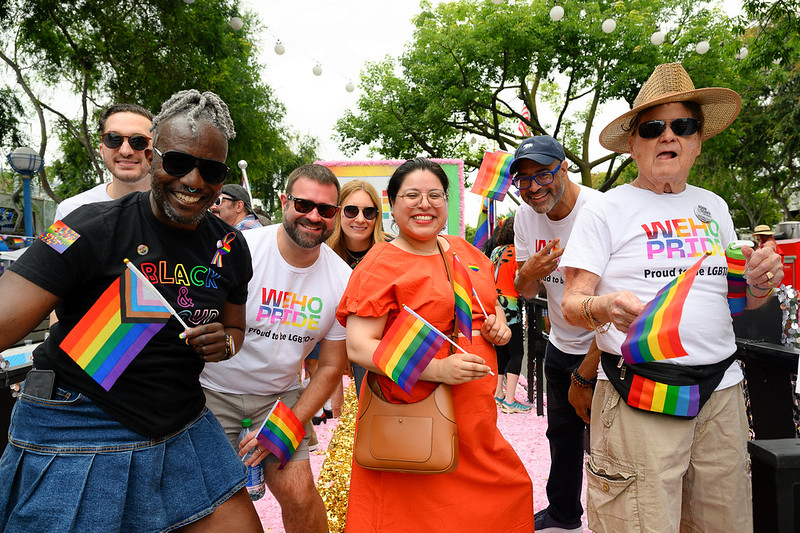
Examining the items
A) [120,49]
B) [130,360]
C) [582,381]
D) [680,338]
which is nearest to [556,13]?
[120,49]

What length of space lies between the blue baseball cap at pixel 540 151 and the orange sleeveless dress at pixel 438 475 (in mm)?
1061

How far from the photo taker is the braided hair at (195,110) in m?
1.88

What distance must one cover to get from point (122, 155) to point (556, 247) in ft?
8.49

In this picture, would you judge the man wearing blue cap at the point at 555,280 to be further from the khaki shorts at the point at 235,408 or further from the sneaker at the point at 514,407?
the sneaker at the point at 514,407

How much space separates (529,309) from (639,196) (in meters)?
4.08

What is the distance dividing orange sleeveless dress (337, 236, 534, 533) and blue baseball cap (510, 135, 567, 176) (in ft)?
3.48

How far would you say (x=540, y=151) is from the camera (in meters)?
2.99

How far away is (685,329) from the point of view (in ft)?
6.67

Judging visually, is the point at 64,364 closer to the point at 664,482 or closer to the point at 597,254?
the point at 597,254

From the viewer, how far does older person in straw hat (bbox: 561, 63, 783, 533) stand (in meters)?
2.00

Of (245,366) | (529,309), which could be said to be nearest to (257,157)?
(529,309)

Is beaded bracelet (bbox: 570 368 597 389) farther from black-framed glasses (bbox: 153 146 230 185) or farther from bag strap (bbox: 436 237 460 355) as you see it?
black-framed glasses (bbox: 153 146 230 185)

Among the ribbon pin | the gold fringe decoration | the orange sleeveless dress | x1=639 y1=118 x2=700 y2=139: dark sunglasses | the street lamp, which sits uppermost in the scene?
the street lamp

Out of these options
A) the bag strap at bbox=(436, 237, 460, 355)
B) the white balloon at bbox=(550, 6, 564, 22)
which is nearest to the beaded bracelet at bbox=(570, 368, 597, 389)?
the bag strap at bbox=(436, 237, 460, 355)
